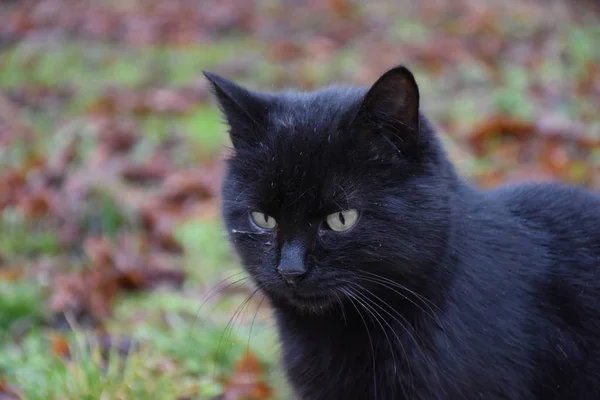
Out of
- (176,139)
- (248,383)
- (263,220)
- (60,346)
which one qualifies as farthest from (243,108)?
(176,139)

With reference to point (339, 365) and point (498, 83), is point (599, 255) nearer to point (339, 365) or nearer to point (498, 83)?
point (339, 365)

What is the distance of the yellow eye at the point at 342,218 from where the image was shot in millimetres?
2008

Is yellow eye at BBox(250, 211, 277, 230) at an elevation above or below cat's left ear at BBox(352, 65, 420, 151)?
below

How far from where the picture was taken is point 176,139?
6.19 metres

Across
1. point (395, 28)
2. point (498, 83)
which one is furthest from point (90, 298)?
point (395, 28)

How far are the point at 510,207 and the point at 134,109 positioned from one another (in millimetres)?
5168

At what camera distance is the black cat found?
1.99 meters

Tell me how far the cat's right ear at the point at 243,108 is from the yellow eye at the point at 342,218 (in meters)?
0.36

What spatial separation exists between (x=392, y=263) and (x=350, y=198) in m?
0.22

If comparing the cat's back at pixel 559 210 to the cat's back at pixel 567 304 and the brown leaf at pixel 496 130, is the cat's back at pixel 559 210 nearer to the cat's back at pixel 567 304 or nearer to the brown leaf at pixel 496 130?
the cat's back at pixel 567 304

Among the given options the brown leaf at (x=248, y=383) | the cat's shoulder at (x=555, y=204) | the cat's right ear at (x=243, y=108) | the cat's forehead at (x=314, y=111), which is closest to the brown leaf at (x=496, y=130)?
the cat's shoulder at (x=555, y=204)

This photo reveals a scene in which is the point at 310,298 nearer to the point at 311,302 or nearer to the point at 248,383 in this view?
the point at 311,302

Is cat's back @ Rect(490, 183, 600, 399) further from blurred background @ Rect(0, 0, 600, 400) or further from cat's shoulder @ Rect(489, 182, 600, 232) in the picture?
blurred background @ Rect(0, 0, 600, 400)

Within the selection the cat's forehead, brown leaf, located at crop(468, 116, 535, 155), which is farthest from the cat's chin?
brown leaf, located at crop(468, 116, 535, 155)
